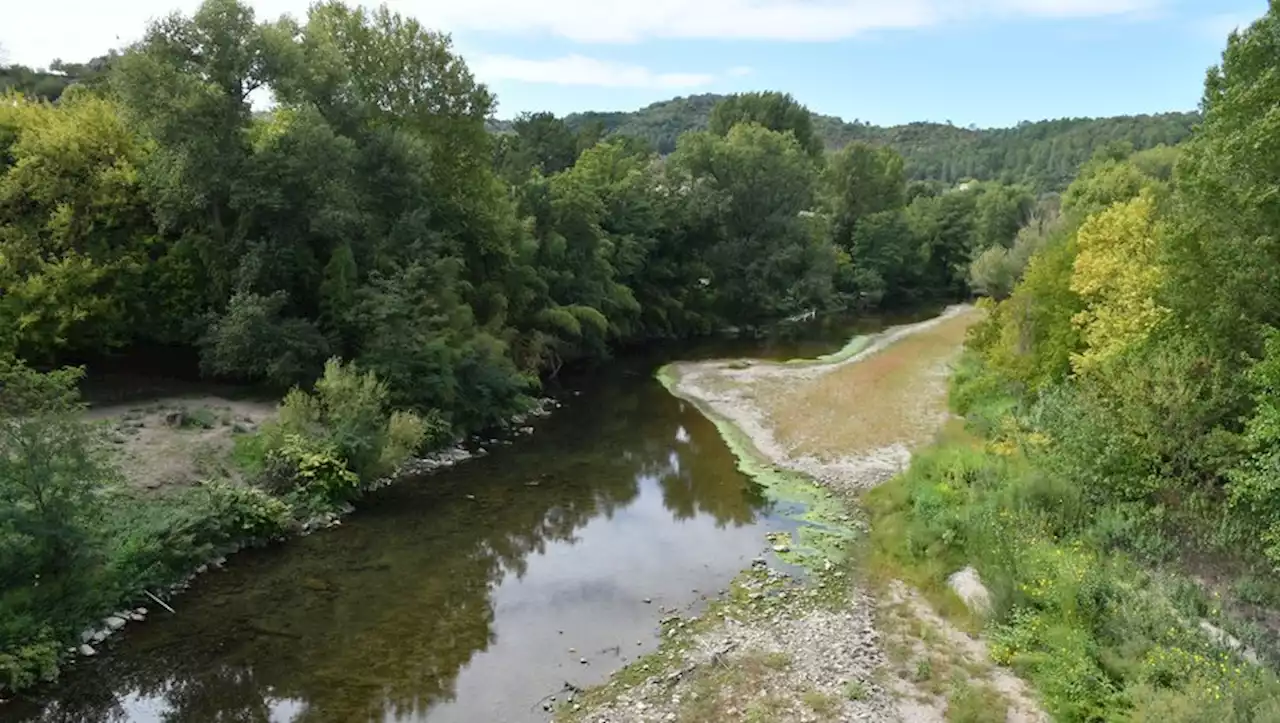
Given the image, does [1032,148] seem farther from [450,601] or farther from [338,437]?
[450,601]

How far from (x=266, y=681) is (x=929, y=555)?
538 inches

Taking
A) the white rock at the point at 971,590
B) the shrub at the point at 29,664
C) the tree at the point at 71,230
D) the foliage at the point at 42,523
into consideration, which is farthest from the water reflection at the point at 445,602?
the tree at the point at 71,230

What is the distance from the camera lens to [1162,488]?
17062 mm

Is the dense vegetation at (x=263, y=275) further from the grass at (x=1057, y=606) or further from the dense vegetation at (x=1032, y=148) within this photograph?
the dense vegetation at (x=1032, y=148)

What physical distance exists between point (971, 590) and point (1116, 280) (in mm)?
12518

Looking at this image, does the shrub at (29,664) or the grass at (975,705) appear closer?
the grass at (975,705)

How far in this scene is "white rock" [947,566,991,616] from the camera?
15570 millimetres

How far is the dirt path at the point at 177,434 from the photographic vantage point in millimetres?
19828

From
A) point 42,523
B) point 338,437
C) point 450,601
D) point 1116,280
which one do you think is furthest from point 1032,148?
point 42,523

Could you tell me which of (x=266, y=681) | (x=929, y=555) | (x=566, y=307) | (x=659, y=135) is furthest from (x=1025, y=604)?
(x=659, y=135)

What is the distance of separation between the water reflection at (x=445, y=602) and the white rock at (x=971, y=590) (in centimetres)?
486

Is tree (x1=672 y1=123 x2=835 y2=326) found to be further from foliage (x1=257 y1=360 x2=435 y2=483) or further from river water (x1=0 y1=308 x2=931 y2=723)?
foliage (x1=257 y1=360 x2=435 y2=483)

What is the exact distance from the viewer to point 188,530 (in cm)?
1750

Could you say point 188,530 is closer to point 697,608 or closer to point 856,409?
point 697,608
